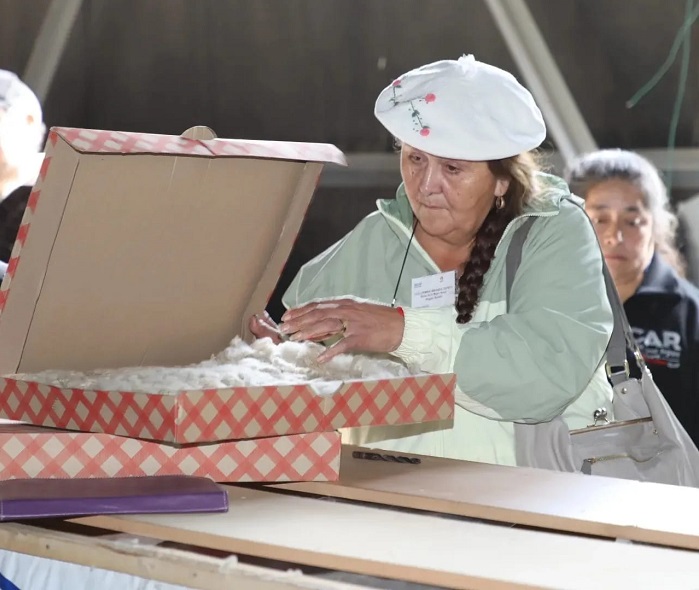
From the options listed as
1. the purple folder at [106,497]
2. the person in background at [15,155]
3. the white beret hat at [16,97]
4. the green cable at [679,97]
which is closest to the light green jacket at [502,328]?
the purple folder at [106,497]

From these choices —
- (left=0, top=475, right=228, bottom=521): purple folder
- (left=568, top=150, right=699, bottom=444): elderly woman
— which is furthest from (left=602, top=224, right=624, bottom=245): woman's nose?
(left=0, top=475, right=228, bottom=521): purple folder

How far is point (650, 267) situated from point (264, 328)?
65.4 inches

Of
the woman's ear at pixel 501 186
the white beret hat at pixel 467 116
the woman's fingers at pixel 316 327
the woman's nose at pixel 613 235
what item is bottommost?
the woman's nose at pixel 613 235

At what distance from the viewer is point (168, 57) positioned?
3.51 metres

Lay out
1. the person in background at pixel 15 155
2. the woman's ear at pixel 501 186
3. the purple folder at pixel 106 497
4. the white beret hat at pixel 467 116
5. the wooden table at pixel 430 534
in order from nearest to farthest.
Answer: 1. the wooden table at pixel 430 534
2. the purple folder at pixel 106 497
3. the white beret hat at pixel 467 116
4. the woman's ear at pixel 501 186
5. the person in background at pixel 15 155

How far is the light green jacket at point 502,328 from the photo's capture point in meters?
1.49

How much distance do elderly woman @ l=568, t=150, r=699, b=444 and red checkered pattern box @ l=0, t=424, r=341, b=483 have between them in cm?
187

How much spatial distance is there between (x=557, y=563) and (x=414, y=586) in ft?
0.48

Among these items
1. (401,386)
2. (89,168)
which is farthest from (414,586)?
(89,168)

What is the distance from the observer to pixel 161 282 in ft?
5.11

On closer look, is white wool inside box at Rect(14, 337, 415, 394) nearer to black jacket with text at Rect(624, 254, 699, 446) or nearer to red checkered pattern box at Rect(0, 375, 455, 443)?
red checkered pattern box at Rect(0, 375, 455, 443)

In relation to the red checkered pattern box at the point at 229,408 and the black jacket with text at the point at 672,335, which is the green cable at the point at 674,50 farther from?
the red checkered pattern box at the point at 229,408

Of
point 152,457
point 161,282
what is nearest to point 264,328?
point 161,282

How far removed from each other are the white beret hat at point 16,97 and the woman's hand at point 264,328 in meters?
1.90
